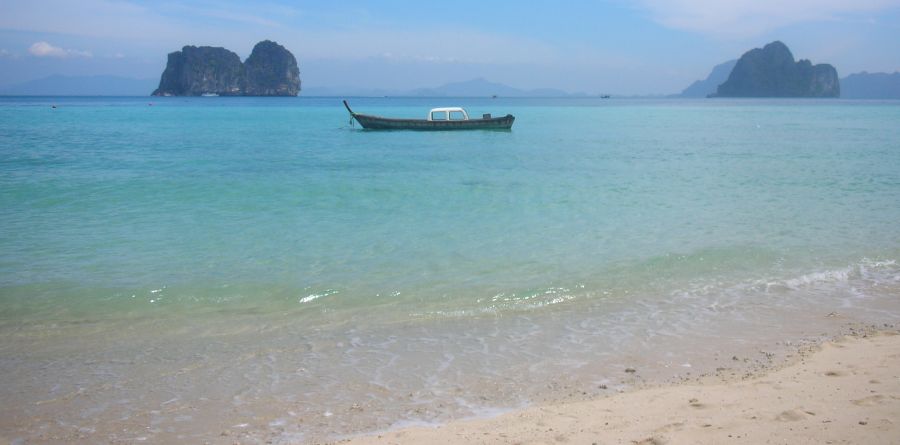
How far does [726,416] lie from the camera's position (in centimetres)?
476

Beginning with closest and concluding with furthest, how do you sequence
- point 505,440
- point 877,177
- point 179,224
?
point 505,440 → point 179,224 → point 877,177

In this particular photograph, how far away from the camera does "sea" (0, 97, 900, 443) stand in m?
5.72

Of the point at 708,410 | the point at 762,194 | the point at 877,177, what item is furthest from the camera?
the point at 877,177

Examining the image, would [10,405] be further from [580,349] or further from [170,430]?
[580,349]

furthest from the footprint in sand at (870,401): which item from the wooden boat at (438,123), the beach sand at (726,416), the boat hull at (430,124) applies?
the boat hull at (430,124)

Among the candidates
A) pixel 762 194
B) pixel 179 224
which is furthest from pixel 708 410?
pixel 762 194

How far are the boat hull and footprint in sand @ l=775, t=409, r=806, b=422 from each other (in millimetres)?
40678

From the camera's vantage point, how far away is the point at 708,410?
4914 mm

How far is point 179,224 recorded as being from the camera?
14.1 meters

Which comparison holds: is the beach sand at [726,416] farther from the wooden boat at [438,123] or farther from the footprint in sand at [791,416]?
the wooden boat at [438,123]

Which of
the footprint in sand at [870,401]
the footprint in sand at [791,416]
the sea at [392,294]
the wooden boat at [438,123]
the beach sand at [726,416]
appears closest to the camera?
the beach sand at [726,416]

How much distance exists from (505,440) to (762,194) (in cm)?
1619

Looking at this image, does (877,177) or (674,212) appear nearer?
(674,212)

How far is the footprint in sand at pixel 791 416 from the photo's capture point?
461 centimetres
